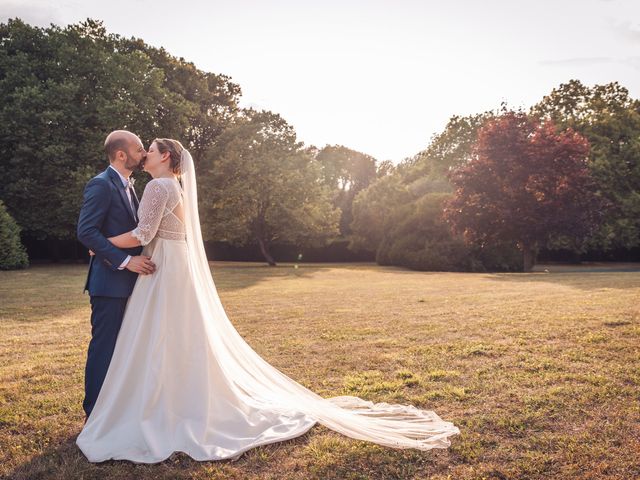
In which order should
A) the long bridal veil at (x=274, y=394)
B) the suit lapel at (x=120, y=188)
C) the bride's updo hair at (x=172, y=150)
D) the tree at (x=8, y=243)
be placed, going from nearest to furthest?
the long bridal veil at (x=274, y=394)
the suit lapel at (x=120, y=188)
the bride's updo hair at (x=172, y=150)
the tree at (x=8, y=243)

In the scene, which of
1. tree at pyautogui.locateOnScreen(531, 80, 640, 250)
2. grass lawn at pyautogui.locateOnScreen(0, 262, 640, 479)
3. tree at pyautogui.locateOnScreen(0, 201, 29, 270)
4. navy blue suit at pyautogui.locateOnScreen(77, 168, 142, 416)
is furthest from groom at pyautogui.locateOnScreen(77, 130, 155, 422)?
tree at pyautogui.locateOnScreen(531, 80, 640, 250)

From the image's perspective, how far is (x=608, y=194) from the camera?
34594mm

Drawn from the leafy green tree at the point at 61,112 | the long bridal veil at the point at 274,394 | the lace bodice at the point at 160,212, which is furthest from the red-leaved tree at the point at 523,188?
the lace bodice at the point at 160,212

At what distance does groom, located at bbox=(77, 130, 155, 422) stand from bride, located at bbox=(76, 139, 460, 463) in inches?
4.9

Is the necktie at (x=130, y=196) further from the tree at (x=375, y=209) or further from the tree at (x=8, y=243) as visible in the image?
the tree at (x=375, y=209)

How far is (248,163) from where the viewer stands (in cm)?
2933

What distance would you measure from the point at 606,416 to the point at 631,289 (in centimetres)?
1067

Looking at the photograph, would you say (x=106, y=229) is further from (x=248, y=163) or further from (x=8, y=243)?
(x=248, y=163)

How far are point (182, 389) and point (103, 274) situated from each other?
1211mm

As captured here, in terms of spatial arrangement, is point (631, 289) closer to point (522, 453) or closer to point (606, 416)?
point (606, 416)

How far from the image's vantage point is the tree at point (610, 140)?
1334 inches

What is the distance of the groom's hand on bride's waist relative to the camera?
163 inches

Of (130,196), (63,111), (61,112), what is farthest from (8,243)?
(130,196)

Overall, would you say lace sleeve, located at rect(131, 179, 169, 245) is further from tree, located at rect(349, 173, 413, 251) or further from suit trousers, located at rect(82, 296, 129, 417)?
tree, located at rect(349, 173, 413, 251)
